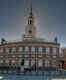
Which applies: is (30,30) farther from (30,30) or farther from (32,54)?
(32,54)

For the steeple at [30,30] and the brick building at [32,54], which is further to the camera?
the steeple at [30,30]

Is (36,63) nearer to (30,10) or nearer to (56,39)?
(56,39)

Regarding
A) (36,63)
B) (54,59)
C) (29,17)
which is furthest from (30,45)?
(29,17)

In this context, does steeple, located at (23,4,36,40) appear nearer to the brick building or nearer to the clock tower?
the clock tower

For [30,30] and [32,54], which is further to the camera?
[30,30]

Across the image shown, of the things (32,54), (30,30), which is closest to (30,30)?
(30,30)

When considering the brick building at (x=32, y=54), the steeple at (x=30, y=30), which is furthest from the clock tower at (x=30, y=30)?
the brick building at (x=32, y=54)

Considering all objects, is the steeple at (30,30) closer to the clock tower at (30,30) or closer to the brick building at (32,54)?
the clock tower at (30,30)

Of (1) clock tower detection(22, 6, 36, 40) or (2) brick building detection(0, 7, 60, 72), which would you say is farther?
(1) clock tower detection(22, 6, 36, 40)

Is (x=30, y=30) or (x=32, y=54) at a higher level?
(x=30, y=30)

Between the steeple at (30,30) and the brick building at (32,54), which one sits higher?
the steeple at (30,30)

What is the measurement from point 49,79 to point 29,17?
39.4 meters

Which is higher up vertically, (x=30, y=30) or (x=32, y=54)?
(x=30, y=30)

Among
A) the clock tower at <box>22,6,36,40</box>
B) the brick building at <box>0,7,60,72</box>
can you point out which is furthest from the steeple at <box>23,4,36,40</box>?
the brick building at <box>0,7,60,72</box>
